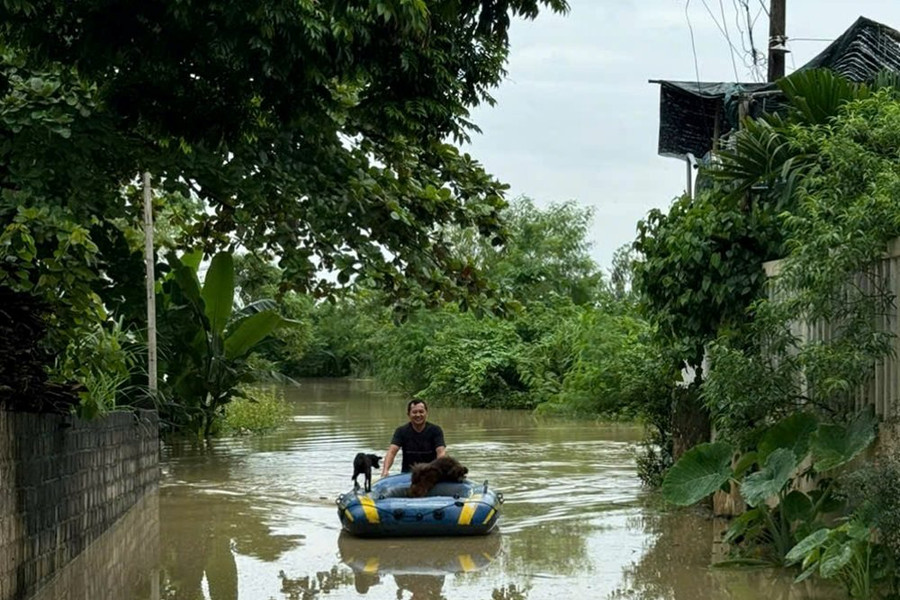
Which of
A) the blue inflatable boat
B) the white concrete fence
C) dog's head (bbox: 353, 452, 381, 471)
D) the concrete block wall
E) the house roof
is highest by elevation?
the house roof

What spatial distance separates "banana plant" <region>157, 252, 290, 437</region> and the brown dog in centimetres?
1003

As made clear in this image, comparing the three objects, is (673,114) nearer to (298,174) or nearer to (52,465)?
(298,174)

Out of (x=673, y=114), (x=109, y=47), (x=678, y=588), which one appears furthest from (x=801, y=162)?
(x=673, y=114)

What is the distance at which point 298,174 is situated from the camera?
11859mm

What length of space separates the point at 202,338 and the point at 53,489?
45.2 ft

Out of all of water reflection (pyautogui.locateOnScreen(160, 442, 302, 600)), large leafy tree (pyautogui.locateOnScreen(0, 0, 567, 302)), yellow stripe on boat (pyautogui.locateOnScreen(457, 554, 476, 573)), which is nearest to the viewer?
large leafy tree (pyautogui.locateOnScreen(0, 0, 567, 302))

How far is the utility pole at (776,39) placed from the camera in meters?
18.3

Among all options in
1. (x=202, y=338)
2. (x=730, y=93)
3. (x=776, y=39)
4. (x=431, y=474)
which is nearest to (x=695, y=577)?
(x=431, y=474)

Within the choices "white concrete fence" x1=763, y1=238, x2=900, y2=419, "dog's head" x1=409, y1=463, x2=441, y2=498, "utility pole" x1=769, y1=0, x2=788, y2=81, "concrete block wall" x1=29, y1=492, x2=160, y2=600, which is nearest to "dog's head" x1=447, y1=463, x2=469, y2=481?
"dog's head" x1=409, y1=463, x2=441, y2=498

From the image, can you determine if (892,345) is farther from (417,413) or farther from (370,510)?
(417,413)

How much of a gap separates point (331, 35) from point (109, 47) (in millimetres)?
1267

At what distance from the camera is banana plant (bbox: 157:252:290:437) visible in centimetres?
2330

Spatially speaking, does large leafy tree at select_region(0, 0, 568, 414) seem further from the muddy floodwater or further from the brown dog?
the muddy floodwater

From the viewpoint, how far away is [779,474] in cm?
972
